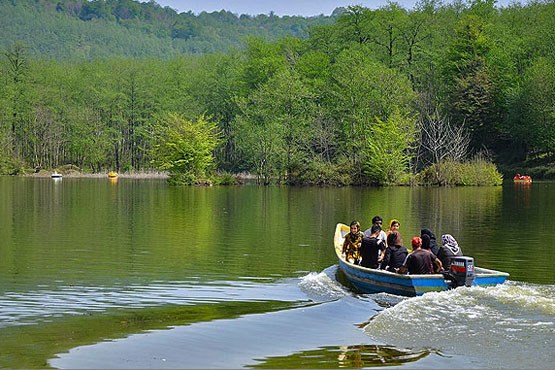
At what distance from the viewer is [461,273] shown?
17.9 meters

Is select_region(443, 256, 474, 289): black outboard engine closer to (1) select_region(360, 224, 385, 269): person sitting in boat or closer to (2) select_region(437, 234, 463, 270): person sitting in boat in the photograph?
(2) select_region(437, 234, 463, 270): person sitting in boat

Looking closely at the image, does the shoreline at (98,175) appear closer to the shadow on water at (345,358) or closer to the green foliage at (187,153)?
the green foliage at (187,153)

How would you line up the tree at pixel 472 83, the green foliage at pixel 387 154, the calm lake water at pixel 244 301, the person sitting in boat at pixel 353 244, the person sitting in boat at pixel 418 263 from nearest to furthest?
the calm lake water at pixel 244 301 → the person sitting in boat at pixel 418 263 → the person sitting in boat at pixel 353 244 → the green foliage at pixel 387 154 → the tree at pixel 472 83

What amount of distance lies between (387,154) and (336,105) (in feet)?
52.0

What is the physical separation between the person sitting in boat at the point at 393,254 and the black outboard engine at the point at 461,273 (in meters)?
2.12

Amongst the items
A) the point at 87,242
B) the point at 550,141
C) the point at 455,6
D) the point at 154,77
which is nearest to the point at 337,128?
the point at 550,141

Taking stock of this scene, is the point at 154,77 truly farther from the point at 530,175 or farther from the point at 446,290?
the point at 446,290

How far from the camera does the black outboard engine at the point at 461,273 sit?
17.8 meters

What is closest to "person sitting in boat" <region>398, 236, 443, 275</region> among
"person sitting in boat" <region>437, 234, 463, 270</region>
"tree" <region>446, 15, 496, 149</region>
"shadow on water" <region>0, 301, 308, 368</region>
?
"person sitting in boat" <region>437, 234, 463, 270</region>

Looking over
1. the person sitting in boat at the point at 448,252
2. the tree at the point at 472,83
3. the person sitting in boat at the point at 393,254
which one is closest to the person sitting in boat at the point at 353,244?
the person sitting in boat at the point at 393,254

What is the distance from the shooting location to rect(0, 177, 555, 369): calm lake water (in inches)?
535

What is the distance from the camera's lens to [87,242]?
1150 inches

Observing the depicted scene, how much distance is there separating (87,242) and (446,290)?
15.6 meters

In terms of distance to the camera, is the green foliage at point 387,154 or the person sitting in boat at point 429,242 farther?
the green foliage at point 387,154
